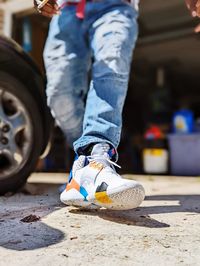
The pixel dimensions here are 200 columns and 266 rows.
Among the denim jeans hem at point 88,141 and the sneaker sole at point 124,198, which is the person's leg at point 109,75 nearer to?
the denim jeans hem at point 88,141

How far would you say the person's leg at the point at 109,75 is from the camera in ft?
6.45

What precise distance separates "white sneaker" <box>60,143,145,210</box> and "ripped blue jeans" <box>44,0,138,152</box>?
88 millimetres

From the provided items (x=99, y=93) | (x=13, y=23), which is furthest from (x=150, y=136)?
(x=99, y=93)

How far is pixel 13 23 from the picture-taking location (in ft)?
17.9

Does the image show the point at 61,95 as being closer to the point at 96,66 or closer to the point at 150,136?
the point at 96,66

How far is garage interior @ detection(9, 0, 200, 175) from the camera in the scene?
18.2 ft

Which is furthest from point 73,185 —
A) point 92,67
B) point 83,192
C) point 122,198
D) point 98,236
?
point 92,67

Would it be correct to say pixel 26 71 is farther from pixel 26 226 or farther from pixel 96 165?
pixel 26 226

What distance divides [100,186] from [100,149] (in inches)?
9.5

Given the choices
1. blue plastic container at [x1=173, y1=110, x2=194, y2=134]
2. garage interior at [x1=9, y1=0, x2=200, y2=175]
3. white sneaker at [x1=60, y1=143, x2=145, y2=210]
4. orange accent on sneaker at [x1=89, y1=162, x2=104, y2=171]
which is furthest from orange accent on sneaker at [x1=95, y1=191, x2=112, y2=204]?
blue plastic container at [x1=173, y1=110, x2=194, y2=134]

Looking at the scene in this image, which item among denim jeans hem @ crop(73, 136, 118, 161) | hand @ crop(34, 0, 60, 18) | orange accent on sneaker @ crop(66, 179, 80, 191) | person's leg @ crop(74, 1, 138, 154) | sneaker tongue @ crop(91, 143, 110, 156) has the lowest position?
orange accent on sneaker @ crop(66, 179, 80, 191)

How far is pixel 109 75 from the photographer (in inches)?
82.1

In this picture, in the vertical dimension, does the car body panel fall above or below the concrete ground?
above

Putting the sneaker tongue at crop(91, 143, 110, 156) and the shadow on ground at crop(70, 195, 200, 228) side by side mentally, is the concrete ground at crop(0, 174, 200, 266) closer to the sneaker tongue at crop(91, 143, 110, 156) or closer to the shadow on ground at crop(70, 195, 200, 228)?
the shadow on ground at crop(70, 195, 200, 228)
